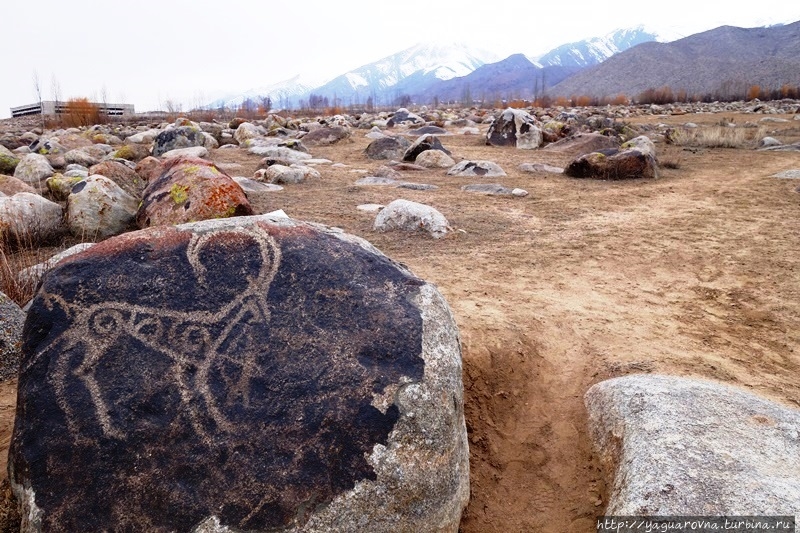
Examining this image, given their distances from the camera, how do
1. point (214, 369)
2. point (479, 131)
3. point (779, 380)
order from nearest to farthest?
point (214, 369) < point (779, 380) < point (479, 131)

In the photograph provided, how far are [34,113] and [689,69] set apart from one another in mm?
71494

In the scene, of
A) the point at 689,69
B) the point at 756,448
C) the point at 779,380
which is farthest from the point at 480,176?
the point at 689,69

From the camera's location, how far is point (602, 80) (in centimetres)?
7925

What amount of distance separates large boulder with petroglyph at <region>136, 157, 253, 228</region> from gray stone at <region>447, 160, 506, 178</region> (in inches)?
184

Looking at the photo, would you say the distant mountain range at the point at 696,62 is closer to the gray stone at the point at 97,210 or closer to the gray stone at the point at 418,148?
the gray stone at the point at 418,148

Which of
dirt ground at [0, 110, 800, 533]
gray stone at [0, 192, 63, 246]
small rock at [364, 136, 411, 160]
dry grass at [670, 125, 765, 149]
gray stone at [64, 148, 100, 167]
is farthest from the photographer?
dry grass at [670, 125, 765, 149]

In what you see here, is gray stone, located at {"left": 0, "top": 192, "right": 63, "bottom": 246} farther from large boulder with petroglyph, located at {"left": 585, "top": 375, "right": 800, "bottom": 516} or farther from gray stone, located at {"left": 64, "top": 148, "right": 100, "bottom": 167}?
gray stone, located at {"left": 64, "top": 148, "right": 100, "bottom": 167}

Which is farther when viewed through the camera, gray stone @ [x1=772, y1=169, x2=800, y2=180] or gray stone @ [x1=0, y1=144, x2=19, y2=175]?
gray stone @ [x1=0, y1=144, x2=19, y2=175]

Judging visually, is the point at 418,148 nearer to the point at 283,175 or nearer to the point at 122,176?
the point at 283,175

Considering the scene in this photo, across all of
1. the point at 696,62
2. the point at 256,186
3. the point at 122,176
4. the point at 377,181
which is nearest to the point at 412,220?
the point at 256,186

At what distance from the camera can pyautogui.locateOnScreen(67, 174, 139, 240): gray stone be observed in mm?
5199

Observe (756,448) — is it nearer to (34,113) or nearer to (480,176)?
(480,176)

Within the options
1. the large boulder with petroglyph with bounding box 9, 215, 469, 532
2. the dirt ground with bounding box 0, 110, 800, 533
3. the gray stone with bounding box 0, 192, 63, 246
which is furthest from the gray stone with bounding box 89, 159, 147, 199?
the large boulder with petroglyph with bounding box 9, 215, 469, 532

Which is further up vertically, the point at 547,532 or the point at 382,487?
the point at 382,487
